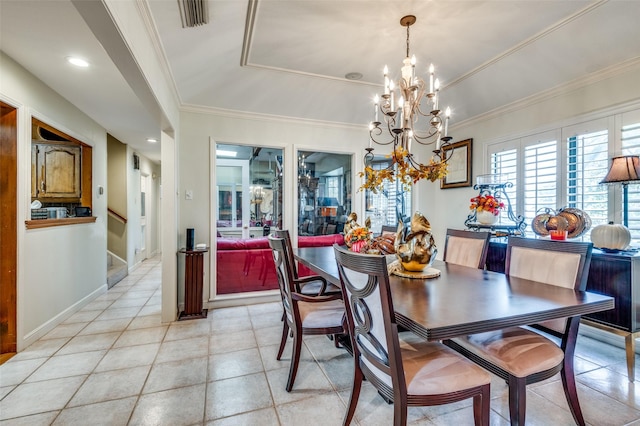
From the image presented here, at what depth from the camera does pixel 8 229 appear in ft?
8.27

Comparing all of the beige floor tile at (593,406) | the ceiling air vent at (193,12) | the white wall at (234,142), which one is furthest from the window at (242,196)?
the beige floor tile at (593,406)

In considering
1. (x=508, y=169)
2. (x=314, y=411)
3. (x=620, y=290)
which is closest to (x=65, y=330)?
(x=314, y=411)

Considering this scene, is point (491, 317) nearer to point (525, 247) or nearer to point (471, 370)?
point (471, 370)

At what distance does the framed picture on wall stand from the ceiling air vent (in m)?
3.25

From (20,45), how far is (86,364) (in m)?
2.56

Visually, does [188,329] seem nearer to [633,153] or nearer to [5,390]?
[5,390]

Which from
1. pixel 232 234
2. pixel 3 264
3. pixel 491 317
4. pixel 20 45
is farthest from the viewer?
pixel 232 234

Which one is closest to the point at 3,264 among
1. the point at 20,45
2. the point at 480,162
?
the point at 20,45

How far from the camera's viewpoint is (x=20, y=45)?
2.29m

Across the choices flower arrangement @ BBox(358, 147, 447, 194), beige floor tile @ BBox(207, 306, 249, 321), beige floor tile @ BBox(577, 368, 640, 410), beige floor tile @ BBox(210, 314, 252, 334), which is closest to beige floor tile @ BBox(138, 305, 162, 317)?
beige floor tile @ BBox(207, 306, 249, 321)

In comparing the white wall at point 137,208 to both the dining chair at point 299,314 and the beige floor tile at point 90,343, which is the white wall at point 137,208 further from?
the dining chair at point 299,314

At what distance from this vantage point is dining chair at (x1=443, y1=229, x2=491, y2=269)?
2.41 meters

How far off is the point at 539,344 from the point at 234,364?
6.80ft

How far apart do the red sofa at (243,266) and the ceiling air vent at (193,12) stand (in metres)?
2.43
